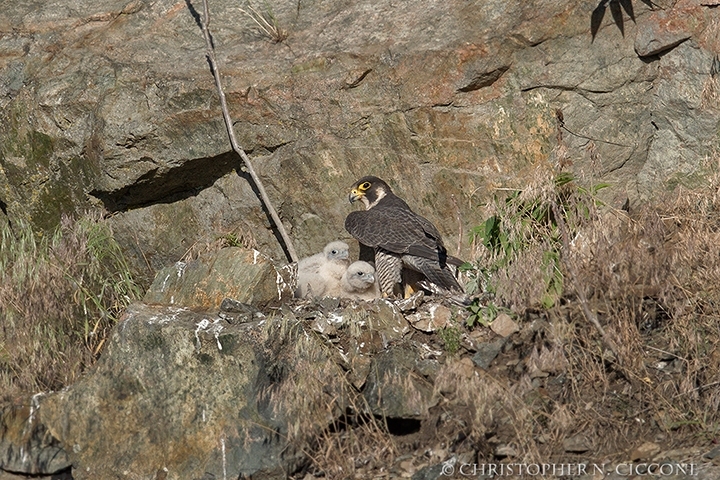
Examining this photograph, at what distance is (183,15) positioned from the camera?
816 centimetres

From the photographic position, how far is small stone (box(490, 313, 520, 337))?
6.09 meters

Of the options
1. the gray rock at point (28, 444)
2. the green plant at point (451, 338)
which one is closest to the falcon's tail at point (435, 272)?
the green plant at point (451, 338)

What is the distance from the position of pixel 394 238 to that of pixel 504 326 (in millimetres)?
1235

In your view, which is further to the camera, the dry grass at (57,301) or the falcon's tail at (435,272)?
the falcon's tail at (435,272)

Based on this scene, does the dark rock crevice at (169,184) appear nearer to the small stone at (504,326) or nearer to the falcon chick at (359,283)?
the falcon chick at (359,283)

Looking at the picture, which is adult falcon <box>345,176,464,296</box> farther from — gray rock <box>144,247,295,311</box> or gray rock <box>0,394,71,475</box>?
gray rock <box>0,394,71,475</box>

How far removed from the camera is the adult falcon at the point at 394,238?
22.8 feet

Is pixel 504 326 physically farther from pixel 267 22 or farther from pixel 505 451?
pixel 267 22

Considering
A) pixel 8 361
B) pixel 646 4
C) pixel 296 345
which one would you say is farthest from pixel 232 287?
pixel 646 4

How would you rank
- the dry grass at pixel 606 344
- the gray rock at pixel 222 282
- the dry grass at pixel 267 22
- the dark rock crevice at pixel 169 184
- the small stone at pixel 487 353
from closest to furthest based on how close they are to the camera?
the dry grass at pixel 606 344, the small stone at pixel 487 353, the gray rock at pixel 222 282, the dark rock crevice at pixel 169 184, the dry grass at pixel 267 22

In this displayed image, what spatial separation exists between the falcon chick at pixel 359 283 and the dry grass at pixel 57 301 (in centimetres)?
146

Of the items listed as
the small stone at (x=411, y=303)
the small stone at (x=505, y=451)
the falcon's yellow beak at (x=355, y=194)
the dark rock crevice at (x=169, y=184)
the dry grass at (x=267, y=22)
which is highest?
the dry grass at (x=267, y=22)

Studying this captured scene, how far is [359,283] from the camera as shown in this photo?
712cm

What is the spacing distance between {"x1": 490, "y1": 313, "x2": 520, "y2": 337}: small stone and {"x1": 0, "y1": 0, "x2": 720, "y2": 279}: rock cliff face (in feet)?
4.53
